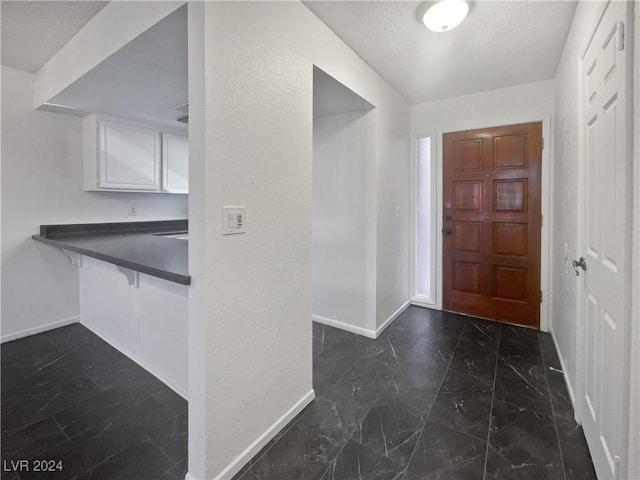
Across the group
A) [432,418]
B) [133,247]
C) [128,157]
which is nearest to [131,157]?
[128,157]

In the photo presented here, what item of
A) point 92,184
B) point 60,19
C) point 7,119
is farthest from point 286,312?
point 7,119

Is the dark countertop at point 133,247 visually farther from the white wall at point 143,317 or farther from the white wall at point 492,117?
the white wall at point 492,117

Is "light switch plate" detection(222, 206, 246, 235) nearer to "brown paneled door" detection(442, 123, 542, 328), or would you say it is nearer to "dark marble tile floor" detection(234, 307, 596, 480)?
"dark marble tile floor" detection(234, 307, 596, 480)

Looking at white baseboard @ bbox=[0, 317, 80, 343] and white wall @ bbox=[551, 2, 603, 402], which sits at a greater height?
white wall @ bbox=[551, 2, 603, 402]

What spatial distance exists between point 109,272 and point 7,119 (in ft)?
5.18

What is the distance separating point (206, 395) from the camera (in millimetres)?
1218

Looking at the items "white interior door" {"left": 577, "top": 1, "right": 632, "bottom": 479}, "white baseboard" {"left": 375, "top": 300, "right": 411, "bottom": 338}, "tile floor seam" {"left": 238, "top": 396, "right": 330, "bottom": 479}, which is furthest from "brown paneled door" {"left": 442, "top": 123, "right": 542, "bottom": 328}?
"tile floor seam" {"left": 238, "top": 396, "right": 330, "bottom": 479}

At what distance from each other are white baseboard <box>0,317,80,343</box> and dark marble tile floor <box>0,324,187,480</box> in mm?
152

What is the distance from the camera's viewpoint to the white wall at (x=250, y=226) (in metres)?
1.19

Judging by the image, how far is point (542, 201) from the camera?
2.79 meters

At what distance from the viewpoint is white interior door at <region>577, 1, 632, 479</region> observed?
965mm

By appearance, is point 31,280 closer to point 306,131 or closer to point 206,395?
point 206,395

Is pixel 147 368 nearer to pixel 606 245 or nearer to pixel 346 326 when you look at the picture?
pixel 346 326

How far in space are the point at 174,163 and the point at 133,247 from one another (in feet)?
5.55
